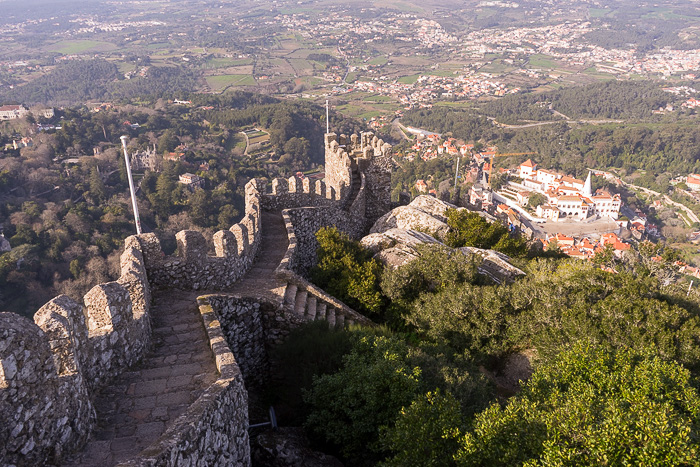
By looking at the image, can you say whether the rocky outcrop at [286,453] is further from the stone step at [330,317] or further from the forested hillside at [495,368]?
the stone step at [330,317]

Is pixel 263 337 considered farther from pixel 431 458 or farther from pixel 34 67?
pixel 34 67

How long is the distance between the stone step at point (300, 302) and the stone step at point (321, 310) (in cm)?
29

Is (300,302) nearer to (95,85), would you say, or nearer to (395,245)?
(395,245)

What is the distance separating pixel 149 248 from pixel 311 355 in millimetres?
3019

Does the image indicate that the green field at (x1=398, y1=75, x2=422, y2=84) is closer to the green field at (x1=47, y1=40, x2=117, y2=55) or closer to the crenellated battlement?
the green field at (x1=47, y1=40, x2=117, y2=55)

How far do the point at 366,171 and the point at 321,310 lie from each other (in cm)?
724

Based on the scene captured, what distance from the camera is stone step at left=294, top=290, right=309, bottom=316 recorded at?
7922mm

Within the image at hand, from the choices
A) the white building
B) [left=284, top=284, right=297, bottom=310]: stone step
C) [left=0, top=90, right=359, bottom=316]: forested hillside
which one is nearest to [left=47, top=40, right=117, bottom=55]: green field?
[left=0, top=90, right=359, bottom=316]: forested hillside

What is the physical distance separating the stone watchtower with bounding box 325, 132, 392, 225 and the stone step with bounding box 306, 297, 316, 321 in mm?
5692

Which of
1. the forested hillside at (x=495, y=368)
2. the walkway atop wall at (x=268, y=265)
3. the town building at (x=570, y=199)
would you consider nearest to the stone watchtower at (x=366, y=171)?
the walkway atop wall at (x=268, y=265)

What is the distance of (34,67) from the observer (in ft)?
379

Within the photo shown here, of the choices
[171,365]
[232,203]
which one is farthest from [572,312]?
[232,203]

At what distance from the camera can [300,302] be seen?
27.3 ft

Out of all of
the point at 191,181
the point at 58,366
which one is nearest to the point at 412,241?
the point at 58,366
